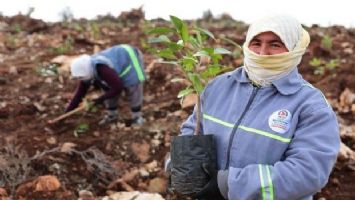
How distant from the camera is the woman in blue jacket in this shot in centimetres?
184

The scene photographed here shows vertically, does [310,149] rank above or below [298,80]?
below

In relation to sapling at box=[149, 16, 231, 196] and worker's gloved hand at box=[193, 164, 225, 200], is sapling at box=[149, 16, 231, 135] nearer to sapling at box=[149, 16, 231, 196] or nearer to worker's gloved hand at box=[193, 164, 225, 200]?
sapling at box=[149, 16, 231, 196]

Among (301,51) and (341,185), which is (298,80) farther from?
(341,185)

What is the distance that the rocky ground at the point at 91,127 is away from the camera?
4109 millimetres

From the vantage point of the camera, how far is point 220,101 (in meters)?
2.11

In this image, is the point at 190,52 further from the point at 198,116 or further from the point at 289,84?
the point at 289,84

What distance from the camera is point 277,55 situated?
A: 1939mm

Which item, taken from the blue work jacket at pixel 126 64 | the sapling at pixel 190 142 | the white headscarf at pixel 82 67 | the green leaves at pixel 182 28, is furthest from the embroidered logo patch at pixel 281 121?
the blue work jacket at pixel 126 64

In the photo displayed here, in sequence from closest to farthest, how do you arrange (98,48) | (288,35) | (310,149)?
(310,149) → (288,35) → (98,48)

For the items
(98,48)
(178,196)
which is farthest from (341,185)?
(98,48)

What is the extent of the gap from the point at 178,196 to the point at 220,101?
6.59ft

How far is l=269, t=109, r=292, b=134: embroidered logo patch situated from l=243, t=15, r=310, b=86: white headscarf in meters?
0.14

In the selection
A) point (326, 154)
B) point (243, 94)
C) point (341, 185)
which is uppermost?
point (243, 94)

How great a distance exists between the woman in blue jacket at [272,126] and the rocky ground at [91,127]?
60 cm
